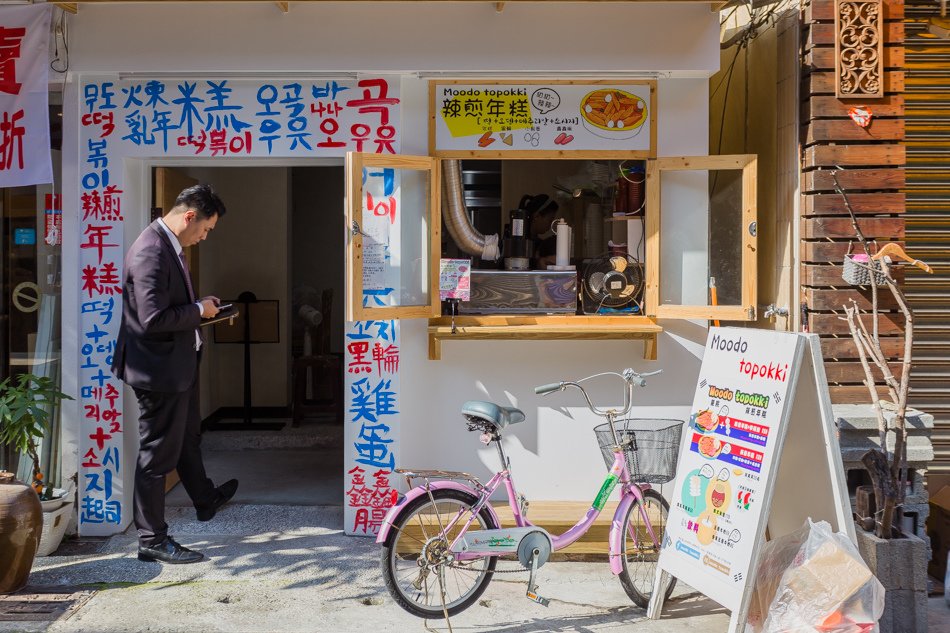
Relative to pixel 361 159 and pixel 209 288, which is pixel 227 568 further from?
pixel 209 288

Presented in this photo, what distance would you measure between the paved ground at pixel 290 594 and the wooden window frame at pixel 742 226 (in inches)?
74.8

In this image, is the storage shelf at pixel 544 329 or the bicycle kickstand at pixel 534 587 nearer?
the bicycle kickstand at pixel 534 587

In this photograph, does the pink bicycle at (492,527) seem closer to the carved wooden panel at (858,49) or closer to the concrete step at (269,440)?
the carved wooden panel at (858,49)

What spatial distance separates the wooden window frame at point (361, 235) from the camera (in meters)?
6.07

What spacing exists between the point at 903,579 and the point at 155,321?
478 centimetres

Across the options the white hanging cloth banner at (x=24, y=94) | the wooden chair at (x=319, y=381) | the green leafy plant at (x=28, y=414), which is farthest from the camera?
the wooden chair at (x=319, y=381)

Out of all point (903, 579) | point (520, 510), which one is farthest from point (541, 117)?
point (903, 579)

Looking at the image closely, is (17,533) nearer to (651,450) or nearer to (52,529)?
(52,529)

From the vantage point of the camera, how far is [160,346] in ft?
19.6

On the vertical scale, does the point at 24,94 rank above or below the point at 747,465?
above

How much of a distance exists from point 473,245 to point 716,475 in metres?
2.81

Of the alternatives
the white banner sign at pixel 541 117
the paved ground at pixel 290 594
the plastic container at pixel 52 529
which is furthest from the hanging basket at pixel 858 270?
the plastic container at pixel 52 529

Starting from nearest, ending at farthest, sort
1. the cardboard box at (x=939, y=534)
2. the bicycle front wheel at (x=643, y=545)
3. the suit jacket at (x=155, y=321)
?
the bicycle front wheel at (x=643, y=545) → the suit jacket at (x=155, y=321) → the cardboard box at (x=939, y=534)

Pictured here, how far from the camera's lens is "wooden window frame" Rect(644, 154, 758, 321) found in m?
6.35
